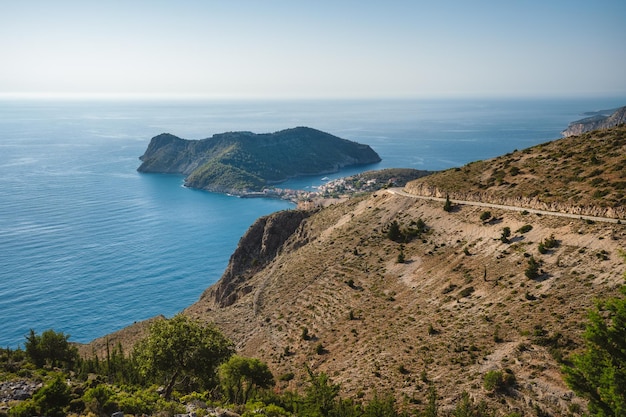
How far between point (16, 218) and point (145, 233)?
48.5 metres

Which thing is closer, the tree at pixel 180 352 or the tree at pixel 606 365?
the tree at pixel 606 365

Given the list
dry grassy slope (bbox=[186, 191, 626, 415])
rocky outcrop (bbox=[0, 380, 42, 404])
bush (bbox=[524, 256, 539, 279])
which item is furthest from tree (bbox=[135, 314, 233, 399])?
bush (bbox=[524, 256, 539, 279])

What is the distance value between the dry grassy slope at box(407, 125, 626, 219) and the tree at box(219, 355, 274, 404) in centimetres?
3825

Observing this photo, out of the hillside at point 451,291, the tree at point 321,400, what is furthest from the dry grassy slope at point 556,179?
the tree at point 321,400

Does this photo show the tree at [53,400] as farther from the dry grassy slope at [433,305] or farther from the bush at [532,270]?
the bush at [532,270]

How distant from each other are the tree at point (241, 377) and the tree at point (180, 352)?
94cm

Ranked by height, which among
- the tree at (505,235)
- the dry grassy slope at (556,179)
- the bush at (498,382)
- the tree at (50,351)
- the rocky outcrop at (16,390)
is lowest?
the tree at (50,351)

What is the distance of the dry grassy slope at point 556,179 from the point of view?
4769 centimetres

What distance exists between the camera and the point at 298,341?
157ft

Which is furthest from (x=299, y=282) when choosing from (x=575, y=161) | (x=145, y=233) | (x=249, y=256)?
(x=145, y=233)

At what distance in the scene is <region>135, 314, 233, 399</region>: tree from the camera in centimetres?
3347

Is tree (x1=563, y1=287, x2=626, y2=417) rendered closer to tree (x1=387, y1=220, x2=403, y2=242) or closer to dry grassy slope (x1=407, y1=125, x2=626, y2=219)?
dry grassy slope (x1=407, y1=125, x2=626, y2=219)

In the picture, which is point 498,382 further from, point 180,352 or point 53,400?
point 53,400

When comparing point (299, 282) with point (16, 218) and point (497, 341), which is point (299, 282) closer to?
point (497, 341)
